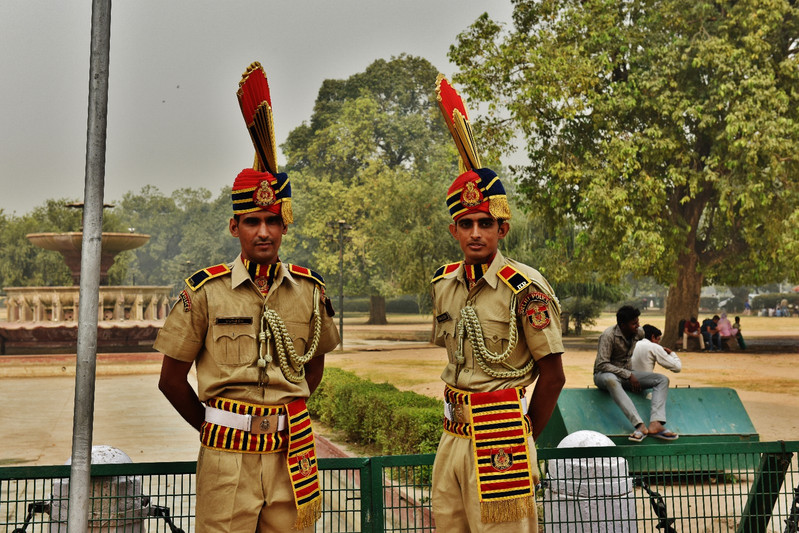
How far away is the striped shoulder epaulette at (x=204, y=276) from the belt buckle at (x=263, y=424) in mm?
557

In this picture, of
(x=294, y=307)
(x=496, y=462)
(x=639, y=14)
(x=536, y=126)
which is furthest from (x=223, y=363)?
(x=639, y=14)

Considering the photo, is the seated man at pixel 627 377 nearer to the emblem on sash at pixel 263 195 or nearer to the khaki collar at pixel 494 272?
the khaki collar at pixel 494 272

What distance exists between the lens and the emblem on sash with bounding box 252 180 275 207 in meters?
3.12

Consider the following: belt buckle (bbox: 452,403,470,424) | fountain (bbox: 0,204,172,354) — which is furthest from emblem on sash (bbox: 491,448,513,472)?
fountain (bbox: 0,204,172,354)

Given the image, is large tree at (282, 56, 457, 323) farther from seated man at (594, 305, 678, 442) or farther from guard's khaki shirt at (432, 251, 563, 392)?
guard's khaki shirt at (432, 251, 563, 392)

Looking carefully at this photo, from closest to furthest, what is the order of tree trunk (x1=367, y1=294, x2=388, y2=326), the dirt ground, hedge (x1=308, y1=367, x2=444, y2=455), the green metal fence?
the green metal fence < hedge (x1=308, y1=367, x2=444, y2=455) < the dirt ground < tree trunk (x1=367, y1=294, x2=388, y2=326)

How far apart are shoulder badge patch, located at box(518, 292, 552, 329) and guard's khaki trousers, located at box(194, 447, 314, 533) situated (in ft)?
3.54

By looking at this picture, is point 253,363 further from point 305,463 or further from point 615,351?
point 615,351

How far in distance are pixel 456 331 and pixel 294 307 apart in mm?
660

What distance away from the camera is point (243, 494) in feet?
9.73

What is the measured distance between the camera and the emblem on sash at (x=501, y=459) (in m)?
3.10

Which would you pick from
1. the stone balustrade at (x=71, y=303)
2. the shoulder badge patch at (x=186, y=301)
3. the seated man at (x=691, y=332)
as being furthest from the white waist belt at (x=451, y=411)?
the seated man at (x=691, y=332)

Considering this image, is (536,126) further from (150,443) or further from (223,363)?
(223,363)

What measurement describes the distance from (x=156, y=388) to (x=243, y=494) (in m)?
17.1
